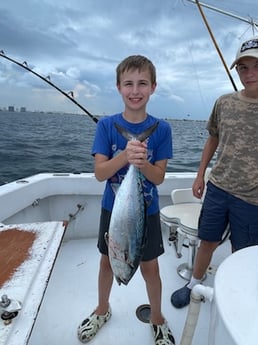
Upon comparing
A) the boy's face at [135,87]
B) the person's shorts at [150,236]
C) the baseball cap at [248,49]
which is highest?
the baseball cap at [248,49]

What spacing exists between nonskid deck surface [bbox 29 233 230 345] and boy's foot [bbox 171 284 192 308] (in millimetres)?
39

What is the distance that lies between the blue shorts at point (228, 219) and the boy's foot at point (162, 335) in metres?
0.60

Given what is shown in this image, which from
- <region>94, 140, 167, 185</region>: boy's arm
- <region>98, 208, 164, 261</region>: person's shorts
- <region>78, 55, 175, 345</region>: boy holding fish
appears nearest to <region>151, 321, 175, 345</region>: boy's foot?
<region>78, 55, 175, 345</region>: boy holding fish

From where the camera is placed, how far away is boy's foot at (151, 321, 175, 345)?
5.17ft

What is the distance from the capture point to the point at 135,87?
50.4 inches

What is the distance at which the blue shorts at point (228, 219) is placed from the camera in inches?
66.7

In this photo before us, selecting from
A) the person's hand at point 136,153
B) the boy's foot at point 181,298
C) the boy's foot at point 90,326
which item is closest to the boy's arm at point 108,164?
the person's hand at point 136,153

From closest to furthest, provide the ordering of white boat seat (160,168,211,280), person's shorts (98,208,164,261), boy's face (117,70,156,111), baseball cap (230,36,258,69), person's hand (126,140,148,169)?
1. person's hand (126,140,148,169)
2. boy's face (117,70,156,111)
3. person's shorts (98,208,164,261)
4. baseball cap (230,36,258,69)
5. white boat seat (160,168,211,280)

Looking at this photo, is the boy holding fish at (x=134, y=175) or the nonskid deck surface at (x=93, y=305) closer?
the boy holding fish at (x=134, y=175)

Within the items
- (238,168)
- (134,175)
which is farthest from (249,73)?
(134,175)

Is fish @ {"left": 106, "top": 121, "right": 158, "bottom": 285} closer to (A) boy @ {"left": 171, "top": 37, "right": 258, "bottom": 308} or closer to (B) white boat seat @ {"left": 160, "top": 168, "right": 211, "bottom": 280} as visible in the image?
(A) boy @ {"left": 171, "top": 37, "right": 258, "bottom": 308}

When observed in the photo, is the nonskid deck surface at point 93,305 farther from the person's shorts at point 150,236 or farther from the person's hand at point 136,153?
the person's hand at point 136,153

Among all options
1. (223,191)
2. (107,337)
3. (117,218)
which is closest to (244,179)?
(223,191)

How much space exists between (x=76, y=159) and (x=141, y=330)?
23.2 feet
